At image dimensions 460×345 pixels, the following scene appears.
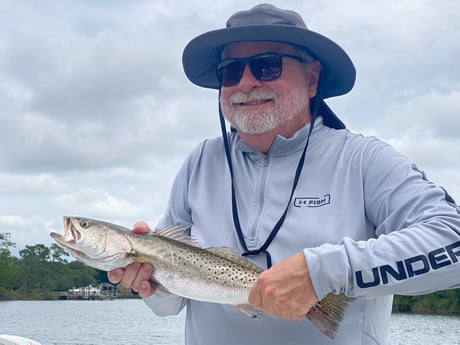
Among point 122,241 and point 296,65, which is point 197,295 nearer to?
point 122,241

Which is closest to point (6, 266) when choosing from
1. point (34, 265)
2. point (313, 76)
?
point (34, 265)

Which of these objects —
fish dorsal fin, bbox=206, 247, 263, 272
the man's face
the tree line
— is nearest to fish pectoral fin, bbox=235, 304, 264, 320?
fish dorsal fin, bbox=206, 247, 263, 272

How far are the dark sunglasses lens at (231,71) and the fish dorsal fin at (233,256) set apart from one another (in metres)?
1.05

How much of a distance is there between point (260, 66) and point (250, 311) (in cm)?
147

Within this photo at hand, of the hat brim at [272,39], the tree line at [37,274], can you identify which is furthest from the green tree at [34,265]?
the hat brim at [272,39]

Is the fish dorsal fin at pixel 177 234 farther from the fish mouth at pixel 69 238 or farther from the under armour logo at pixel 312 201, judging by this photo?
the under armour logo at pixel 312 201

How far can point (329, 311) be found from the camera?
128 inches

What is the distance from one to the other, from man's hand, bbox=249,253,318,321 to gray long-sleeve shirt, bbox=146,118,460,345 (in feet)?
0.15

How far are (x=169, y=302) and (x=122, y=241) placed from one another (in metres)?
0.60

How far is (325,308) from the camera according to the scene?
10.6ft

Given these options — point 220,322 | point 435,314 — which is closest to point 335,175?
point 220,322

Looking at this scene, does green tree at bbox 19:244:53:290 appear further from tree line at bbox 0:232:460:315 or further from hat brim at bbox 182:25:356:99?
hat brim at bbox 182:25:356:99

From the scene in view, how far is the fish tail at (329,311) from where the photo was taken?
3.23 m

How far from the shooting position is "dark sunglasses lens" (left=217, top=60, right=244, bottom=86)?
4.20 meters
